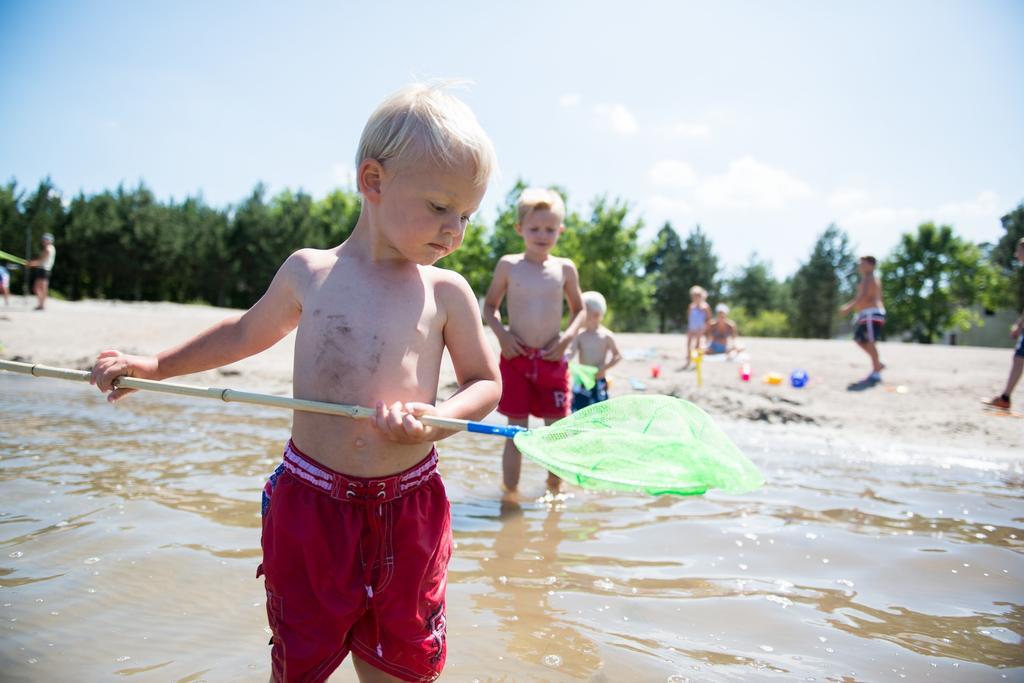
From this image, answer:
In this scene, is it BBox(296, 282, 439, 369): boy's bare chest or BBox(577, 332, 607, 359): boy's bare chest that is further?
BBox(577, 332, 607, 359): boy's bare chest

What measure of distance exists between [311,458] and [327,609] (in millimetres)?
373

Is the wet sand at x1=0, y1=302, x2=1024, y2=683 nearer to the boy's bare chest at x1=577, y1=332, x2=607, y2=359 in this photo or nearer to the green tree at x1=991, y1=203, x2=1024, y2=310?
the boy's bare chest at x1=577, y1=332, x2=607, y2=359

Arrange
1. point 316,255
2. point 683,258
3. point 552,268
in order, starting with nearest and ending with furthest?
point 316,255, point 552,268, point 683,258

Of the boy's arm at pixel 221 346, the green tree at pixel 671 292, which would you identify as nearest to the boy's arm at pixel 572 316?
the boy's arm at pixel 221 346

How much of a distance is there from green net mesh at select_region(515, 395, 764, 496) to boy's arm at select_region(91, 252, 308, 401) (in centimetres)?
76

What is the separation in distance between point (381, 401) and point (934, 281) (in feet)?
154

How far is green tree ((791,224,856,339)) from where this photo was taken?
53.9m

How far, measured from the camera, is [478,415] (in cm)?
183

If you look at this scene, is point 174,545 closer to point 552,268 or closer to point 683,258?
point 552,268

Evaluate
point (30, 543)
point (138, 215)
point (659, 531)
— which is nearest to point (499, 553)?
point (659, 531)

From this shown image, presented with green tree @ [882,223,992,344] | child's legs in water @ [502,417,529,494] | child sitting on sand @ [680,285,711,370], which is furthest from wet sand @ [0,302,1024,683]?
green tree @ [882,223,992,344]

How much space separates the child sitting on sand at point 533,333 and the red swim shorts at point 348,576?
2.64 metres

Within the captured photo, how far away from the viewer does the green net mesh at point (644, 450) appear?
5.72 feet

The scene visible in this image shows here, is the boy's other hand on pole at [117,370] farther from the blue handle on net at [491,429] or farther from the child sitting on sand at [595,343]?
the child sitting on sand at [595,343]
